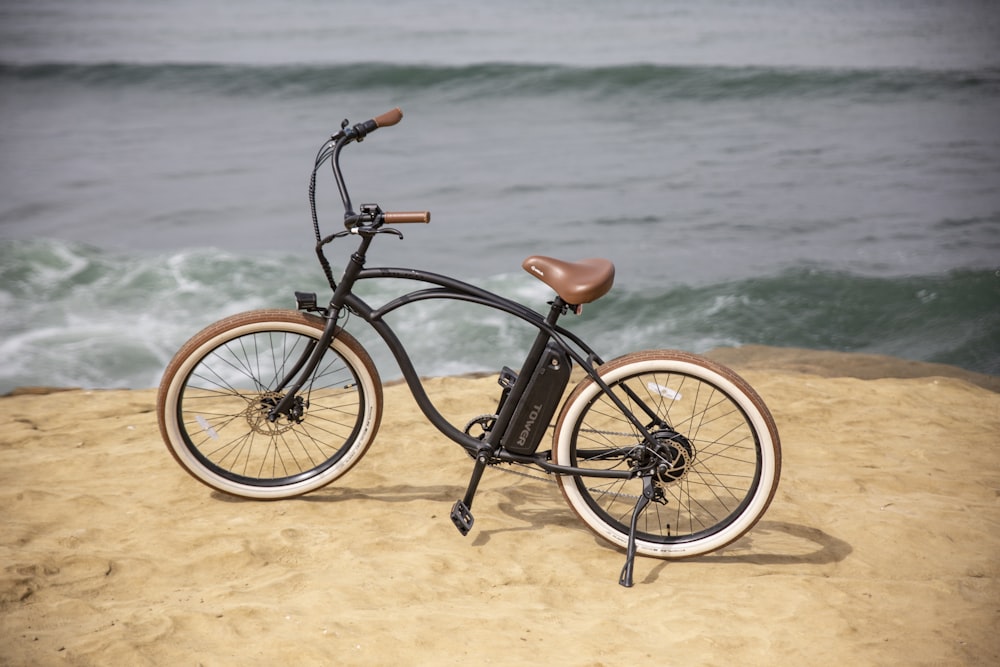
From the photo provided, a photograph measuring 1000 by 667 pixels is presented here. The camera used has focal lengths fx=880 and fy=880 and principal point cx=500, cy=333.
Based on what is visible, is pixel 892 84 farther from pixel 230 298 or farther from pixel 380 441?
pixel 380 441

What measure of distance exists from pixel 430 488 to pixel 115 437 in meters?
1.93

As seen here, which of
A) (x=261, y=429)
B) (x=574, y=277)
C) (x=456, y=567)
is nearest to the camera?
(x=574, y=277)

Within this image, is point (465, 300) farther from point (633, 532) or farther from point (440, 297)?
point (633, 532)

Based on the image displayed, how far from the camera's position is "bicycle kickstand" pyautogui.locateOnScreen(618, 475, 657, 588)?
3.47 meters

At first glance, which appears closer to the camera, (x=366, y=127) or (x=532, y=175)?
(x=366, y=127)

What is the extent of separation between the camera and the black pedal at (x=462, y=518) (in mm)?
3727

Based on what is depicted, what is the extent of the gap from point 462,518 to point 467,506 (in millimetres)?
65

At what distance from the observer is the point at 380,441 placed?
491 centimetres

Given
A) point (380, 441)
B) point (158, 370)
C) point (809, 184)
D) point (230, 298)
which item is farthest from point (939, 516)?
point (809, 184)

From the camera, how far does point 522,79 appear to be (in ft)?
77.2

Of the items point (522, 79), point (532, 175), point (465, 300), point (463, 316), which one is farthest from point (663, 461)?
point (522, 79)

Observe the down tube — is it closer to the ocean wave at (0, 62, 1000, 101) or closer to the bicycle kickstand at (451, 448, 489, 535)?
the bicycle kickstand at (451, 448, 489, 535)

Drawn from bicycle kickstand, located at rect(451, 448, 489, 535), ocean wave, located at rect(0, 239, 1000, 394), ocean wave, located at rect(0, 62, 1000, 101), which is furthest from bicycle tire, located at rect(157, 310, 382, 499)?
ocean wave, located at rect(0, 62, 1000, 101)

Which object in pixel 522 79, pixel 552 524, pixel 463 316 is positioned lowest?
pixel 463 316
